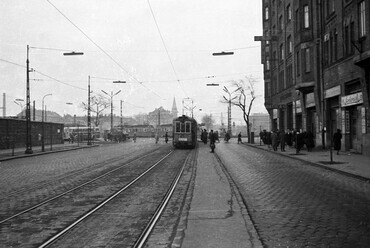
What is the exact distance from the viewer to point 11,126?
39.2 metres

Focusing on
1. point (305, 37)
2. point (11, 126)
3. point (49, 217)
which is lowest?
point (49, 217)

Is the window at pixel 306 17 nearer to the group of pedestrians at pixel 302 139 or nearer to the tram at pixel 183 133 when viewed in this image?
the group of pedestrians at pixel 302 139

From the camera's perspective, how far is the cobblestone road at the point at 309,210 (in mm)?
5738

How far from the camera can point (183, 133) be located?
122ft

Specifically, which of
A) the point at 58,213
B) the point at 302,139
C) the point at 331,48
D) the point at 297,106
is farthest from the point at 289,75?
the point at 58,213

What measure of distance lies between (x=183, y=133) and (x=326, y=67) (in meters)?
14.2

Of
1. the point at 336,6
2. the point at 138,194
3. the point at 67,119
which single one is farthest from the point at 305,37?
the point at 67,119

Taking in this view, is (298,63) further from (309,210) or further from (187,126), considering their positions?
(309,210)

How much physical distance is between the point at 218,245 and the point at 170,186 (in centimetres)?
643

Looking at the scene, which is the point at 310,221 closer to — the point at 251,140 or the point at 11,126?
the point at 11,126

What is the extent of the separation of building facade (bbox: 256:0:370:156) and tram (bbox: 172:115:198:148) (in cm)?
992

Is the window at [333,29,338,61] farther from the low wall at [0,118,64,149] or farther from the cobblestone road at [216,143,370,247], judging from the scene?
the low wall at [0,118,64,149]

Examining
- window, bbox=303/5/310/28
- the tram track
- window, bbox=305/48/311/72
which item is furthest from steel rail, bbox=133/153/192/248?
window, bbox=303/5/310/28

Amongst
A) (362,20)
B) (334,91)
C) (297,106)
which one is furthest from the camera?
(297,106)
